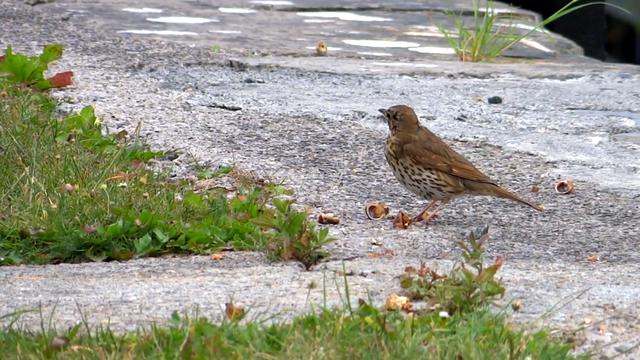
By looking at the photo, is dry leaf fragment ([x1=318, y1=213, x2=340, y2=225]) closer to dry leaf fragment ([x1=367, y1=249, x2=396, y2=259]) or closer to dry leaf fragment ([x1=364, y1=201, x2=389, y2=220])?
dry leaf fragment ([x1=364, y1=201, x2=389, y2=220])

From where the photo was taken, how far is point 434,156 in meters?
5.69

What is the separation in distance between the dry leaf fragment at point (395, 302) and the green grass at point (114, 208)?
595 millimetres

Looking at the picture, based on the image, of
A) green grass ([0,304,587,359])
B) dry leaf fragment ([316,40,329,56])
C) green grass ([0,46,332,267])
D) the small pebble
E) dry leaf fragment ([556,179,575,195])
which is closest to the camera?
green grass ([0,304,587,359])

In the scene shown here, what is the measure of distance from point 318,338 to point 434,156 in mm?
2165

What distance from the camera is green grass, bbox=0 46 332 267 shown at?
4.86 metres

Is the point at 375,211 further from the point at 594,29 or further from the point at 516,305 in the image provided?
the point at 594,29

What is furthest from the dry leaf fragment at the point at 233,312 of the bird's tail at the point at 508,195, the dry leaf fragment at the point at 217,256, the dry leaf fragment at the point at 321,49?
the dry leaf fragment at the point at 321,49

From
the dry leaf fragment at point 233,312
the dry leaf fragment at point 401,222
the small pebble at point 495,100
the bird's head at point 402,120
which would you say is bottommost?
the dry leaf fragment at point 401,222

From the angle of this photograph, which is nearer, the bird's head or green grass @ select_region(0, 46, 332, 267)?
green grass @ select_region(0, 46, 332, 267)

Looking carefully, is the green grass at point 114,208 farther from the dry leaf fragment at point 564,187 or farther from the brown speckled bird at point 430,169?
the dry leaf fragment at point 564,187

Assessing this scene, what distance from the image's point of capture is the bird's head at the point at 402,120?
5.85m

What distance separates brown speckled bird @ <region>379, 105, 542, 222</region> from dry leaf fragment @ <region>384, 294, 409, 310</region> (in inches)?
50.8

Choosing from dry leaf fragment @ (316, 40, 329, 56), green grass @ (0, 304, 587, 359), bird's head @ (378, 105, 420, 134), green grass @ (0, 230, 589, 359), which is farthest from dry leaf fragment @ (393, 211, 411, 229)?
dry leaf fragment @ (316, 40, 329, 56)

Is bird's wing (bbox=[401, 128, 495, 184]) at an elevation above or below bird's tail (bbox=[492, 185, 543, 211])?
above
